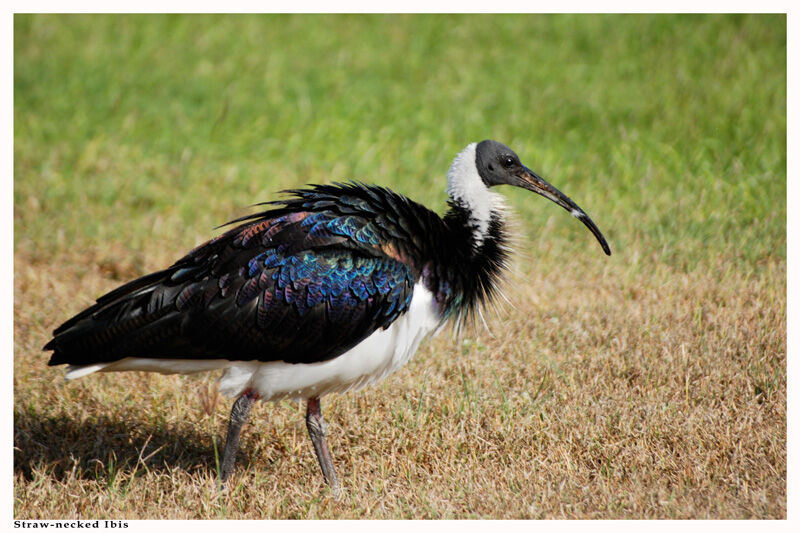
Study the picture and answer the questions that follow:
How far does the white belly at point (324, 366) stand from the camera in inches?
179

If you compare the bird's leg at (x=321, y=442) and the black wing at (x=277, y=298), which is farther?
the bird's leg at (x=321, y=442)

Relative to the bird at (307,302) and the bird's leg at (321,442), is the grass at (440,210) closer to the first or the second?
the bird's leg at (321,442)

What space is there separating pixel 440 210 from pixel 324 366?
406 centimetres

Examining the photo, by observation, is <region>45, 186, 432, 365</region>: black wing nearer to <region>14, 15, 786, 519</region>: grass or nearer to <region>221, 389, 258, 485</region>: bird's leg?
<region>221, 389, 258, 485</region>: bird's leg

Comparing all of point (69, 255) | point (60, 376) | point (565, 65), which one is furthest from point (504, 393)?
point (565, 65)

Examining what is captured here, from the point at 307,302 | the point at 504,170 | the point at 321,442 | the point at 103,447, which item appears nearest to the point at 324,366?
the point at 307,302

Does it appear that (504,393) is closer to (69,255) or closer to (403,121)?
(69,255)

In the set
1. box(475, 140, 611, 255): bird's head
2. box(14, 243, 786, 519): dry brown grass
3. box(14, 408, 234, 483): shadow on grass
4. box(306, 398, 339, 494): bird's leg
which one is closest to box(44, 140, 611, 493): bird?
box(306, 398, 339, 494): bird's leg

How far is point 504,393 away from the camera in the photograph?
18.4 ft

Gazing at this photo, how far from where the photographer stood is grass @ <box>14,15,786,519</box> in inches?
191

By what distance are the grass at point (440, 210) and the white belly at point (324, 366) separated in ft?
1.72

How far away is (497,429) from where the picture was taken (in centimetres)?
521

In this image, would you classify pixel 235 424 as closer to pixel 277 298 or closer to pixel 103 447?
pixel 277 298

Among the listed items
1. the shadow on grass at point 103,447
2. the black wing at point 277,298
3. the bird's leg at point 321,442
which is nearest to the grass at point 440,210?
the shadow on grass at point 103,447
